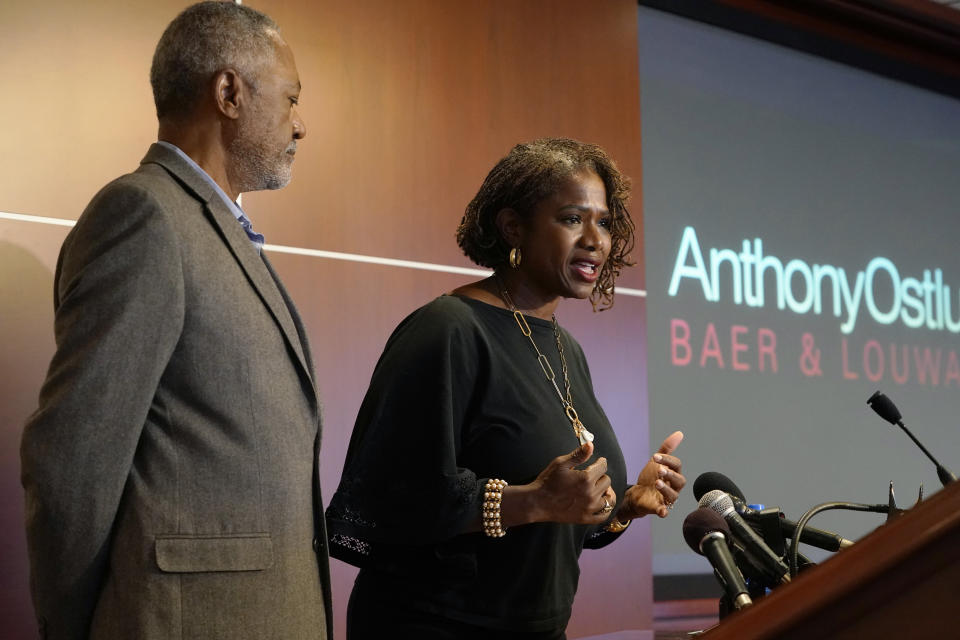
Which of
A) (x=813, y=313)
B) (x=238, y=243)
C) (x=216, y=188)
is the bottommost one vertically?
(x=238, y=243)

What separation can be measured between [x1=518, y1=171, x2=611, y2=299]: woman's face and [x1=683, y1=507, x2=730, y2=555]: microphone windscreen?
74 centimetres

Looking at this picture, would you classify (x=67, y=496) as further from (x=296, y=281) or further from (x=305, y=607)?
(x=296, y=281)

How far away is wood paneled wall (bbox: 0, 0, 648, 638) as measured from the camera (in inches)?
114

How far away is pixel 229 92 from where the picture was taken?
1789mm

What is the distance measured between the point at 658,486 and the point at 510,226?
663 millimetres

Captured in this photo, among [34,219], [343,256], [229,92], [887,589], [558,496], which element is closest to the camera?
[887,589]

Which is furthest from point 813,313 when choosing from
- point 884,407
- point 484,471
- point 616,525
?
point 484,471

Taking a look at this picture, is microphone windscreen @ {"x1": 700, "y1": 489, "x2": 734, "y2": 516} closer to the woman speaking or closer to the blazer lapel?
the woman speaking

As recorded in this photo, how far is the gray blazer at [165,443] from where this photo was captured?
142cm

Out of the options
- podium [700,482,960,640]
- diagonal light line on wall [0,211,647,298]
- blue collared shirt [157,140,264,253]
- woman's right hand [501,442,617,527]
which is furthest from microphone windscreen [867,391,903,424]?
diagonal light line on wall [0,211,647,298]

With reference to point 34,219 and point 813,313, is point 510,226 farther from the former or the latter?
point 813,313

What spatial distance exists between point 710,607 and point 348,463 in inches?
128

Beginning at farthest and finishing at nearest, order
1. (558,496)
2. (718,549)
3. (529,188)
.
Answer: (529,188) → (558,496) → (718,549)

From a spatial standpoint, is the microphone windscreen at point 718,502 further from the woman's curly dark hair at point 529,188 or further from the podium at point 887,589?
the podium at point 887,589
